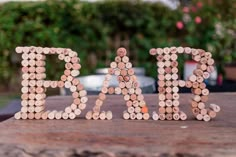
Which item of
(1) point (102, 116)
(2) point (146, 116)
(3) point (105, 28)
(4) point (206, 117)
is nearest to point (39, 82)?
(1) point (102, 116)

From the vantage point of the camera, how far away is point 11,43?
20.6ft

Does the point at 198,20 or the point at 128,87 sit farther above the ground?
the point at 198,20

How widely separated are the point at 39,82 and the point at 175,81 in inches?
15.9

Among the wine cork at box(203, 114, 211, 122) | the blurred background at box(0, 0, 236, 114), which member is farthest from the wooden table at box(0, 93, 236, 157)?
the blurred background at box(0, 0, 236, 114)

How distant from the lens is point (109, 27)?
6.28 meters

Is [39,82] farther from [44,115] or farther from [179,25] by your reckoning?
[179,25]

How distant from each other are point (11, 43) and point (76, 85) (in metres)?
5.24

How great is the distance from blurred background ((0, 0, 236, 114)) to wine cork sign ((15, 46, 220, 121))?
4778 mm

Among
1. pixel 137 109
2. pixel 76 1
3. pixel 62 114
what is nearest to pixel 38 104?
pixel 62 114

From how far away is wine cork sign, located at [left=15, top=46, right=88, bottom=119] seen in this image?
127 cm

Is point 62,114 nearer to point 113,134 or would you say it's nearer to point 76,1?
point 113,134

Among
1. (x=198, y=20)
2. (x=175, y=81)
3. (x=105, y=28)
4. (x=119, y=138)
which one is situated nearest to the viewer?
(x=119, y=138)

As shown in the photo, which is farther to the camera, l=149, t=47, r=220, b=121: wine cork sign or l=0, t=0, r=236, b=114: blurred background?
l=0, t=0, r=236, b=114: blurred background

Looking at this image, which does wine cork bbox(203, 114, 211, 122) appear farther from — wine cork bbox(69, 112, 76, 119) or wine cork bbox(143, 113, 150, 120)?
wine cork bbox(69, 112, 76, 119)
